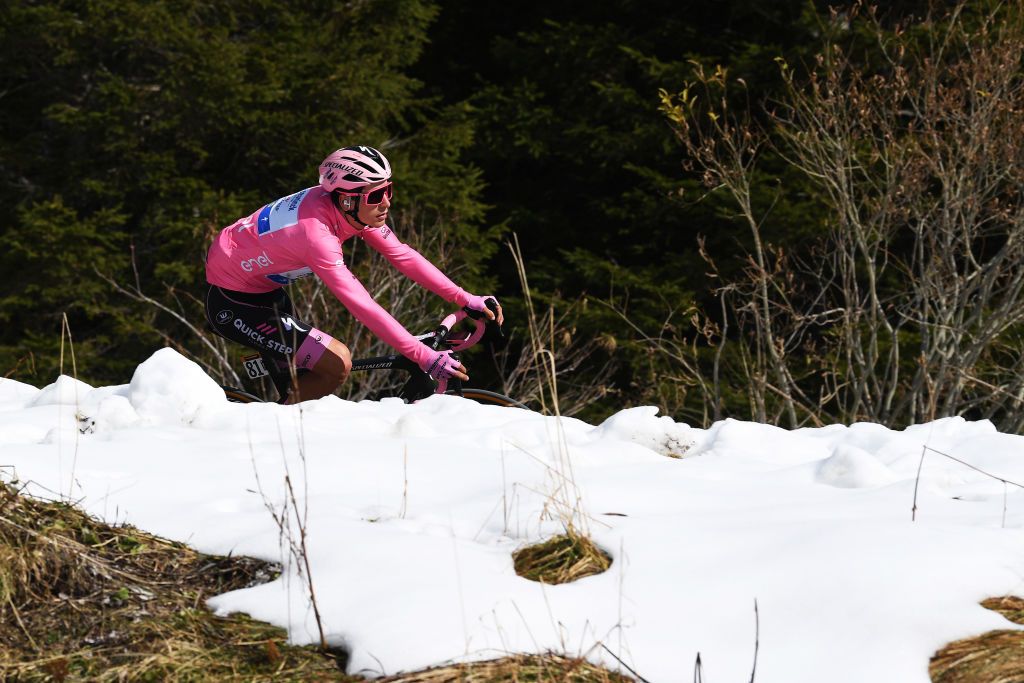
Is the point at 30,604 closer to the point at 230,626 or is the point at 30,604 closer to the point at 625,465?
the point at 230,626

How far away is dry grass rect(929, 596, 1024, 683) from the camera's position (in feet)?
9.12

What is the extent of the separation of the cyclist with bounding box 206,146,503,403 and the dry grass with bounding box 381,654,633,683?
9.19 feet

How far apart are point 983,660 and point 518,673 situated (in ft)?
3.76

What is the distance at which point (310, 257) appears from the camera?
570cm

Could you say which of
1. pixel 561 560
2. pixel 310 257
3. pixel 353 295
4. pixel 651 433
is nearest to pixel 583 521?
pixel 561 560

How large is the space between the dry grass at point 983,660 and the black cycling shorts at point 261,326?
386 cm

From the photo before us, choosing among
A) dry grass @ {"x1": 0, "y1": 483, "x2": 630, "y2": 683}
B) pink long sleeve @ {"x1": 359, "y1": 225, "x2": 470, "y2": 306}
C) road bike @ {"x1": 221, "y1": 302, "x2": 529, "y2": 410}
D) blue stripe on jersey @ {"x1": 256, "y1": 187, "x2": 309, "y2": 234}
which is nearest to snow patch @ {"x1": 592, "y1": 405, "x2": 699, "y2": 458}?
road bike @ {"x1": 221, "y1": 302, "x2": 529, "y2": 410}

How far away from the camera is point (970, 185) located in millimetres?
9562

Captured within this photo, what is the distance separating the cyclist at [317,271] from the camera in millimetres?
5637

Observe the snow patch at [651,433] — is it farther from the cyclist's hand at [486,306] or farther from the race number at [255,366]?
the race number at [255,366]

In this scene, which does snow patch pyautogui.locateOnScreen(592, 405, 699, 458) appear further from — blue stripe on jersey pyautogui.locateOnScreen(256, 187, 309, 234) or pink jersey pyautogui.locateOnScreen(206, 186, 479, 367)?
blue stripe on jersey pyautogui.locateOnScreen(256, 187, 309, 234)

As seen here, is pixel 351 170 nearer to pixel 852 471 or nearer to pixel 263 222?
pixel 263 222

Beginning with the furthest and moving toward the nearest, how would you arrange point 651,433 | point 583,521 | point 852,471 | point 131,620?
1. point 651,433
2. point 852,471
3. point 583,521
4. point 131,620

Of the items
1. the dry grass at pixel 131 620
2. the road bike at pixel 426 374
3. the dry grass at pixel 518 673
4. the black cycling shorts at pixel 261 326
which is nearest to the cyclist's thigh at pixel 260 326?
the black cycling shorts at pixel 261 326
